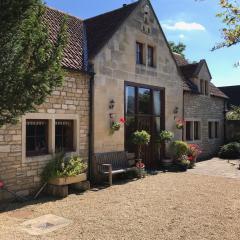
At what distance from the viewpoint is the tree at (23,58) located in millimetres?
5348

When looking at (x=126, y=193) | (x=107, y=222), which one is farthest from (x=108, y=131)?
(x=107, y=222)

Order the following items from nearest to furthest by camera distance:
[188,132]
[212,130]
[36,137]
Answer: [36,137]
[188,132]
[212,130]

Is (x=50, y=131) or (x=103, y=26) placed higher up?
(x=103, y=26)

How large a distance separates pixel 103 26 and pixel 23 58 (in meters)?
8.64

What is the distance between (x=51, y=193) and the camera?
382 inches

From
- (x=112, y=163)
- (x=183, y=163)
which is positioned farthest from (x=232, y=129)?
(x=112, y=163)

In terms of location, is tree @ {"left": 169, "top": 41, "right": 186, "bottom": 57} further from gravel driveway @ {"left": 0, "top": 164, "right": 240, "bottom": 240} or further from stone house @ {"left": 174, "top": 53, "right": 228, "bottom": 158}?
gravel driveway @ {"left": 0, "top": 164, "right": 240, "bottom": 240}

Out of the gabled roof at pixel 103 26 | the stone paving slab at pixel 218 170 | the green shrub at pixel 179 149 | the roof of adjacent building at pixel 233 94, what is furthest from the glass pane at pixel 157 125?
the roof of adjacent building at pixel 233 94

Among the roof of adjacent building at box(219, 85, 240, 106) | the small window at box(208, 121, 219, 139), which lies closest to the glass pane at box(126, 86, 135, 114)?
the small window at box(208, 121, 219, 139)

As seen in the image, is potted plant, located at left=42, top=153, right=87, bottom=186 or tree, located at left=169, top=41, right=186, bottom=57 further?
tree, located at left=169, top=41, right=186, bottom=57

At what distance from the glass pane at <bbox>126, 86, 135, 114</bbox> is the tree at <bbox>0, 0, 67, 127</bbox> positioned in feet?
24.8

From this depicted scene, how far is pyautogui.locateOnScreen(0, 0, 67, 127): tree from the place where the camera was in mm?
5348

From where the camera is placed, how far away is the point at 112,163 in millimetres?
12242

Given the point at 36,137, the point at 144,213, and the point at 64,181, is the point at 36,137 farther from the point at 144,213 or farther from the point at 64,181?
the point at 144,213
